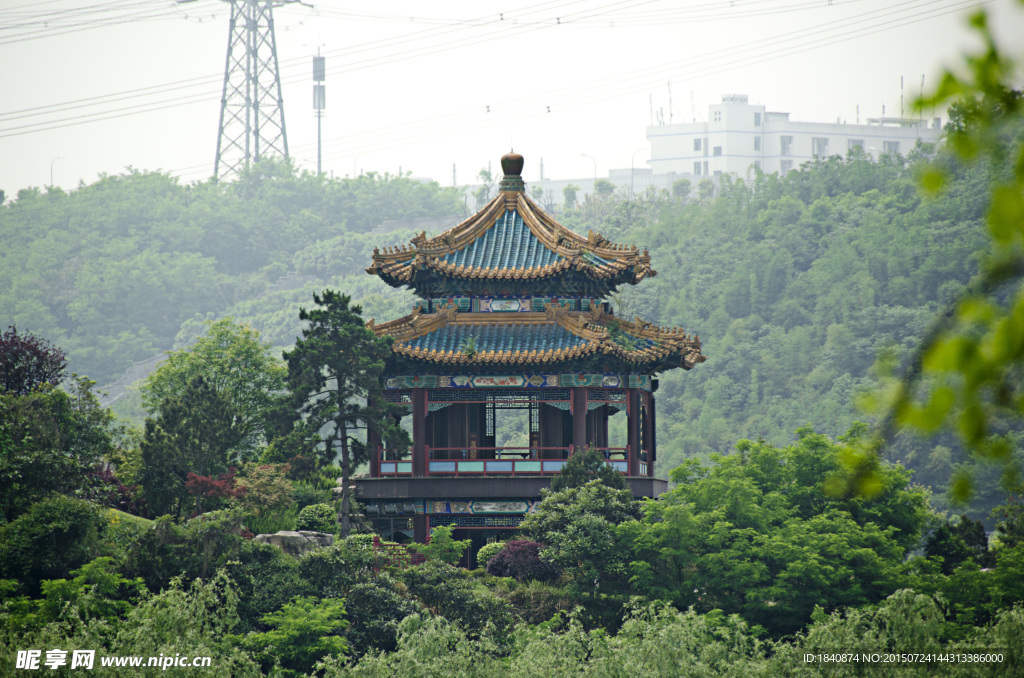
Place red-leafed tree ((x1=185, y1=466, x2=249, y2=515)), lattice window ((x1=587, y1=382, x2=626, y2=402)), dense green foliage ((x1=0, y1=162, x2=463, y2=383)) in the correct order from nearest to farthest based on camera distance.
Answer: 1. red-leafed tree ((x1=185, y1=466, x2=249, y2=515))
2. lattice window ((x1=587, y1=382, x2=626, y2=402))
3. dense green foliage ((x1=0, y1=162, x2=463, y2=383))

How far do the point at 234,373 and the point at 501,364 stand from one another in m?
12.8

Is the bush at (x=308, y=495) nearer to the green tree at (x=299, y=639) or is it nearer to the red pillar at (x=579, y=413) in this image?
the red pillar at (x=579, y=413)

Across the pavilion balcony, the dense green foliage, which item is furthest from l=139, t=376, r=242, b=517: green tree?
the dense green foliage

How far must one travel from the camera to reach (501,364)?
26.8 metres

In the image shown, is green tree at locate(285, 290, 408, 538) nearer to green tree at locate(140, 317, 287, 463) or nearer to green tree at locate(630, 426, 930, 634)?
green tree at locate(630, 426, 930, 634)

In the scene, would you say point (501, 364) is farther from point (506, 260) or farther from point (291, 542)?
point (291, 542)

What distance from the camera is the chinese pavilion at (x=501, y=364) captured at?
26781 mm

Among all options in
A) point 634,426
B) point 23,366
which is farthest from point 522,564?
point 23,366

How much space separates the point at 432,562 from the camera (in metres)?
22.0

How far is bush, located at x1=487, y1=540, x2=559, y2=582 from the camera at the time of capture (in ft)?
74.8

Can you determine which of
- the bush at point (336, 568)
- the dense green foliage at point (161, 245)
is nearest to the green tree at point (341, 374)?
the bush at point (336, 568)

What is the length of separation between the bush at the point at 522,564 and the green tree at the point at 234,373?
11791mm

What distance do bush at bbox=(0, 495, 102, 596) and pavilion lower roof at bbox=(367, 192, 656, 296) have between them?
969cm

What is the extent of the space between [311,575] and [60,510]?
415cm
